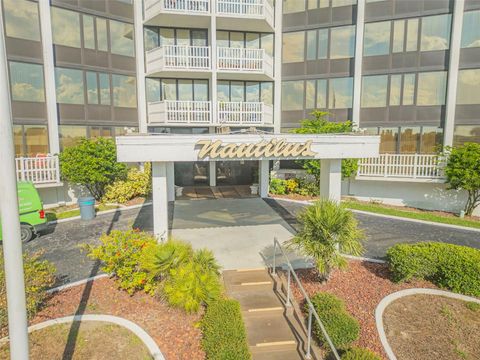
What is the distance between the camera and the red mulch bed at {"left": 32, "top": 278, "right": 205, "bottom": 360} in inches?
258

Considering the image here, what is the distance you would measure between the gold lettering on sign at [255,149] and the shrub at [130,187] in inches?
415

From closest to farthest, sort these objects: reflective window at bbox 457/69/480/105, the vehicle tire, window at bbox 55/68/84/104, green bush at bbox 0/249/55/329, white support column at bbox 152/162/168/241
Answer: green bush at bbox 0/249/55/329 → white support column at bbox 152/162/168/241 → the vehicle tire → window at bbox 55/68/84/104 → reflective window at bbox 457/69/480/105

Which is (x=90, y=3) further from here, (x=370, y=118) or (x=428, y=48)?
(x=428, y=48)

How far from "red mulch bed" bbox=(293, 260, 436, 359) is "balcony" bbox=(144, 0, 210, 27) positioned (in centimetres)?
1789

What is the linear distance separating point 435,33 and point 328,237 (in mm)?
19068

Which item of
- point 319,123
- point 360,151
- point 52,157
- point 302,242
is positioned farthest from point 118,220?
point 319,123

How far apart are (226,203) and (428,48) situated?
16.7m

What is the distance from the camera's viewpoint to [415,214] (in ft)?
55.1

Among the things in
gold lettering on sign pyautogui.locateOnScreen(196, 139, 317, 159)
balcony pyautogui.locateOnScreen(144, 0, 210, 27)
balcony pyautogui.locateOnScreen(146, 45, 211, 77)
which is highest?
balcony pyautogui.locateOnScreen(144, 0, 210, 27)

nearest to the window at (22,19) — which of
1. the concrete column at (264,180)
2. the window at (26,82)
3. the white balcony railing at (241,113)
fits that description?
the window at (26,82)

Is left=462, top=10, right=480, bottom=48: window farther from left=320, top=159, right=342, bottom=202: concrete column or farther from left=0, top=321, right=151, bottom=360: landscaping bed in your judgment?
left=0, top=321, right=151, bottom=360: landscaping bed

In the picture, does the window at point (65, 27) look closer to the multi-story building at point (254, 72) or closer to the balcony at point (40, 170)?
the multi-story building at point (254, 72)

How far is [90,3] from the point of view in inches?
764

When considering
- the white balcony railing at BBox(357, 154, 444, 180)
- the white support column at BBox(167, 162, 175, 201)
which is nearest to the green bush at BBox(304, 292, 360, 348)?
the white support column at BBox(167, 162, 175, 201)
